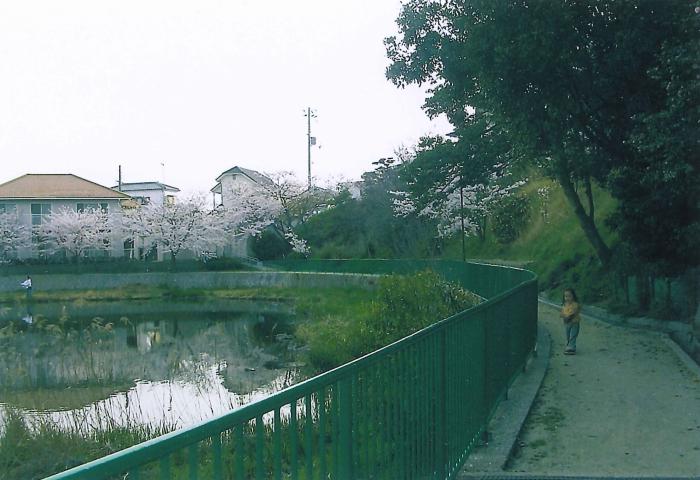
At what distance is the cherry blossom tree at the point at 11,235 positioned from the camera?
180 ft

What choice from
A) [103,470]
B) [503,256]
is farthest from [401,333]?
[503,256]

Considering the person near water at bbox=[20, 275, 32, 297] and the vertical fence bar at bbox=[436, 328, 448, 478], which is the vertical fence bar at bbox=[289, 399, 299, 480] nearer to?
the vertical fence bar at bbox=[436, 328, 448, 478]

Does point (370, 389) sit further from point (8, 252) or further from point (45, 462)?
point (8, 252)

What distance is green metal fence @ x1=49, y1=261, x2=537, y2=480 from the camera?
7.26ft

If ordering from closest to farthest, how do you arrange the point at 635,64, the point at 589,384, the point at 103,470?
the point at 103,470 → the point at 589,384 → the point at 635,64

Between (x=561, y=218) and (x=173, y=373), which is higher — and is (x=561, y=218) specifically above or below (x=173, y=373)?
above

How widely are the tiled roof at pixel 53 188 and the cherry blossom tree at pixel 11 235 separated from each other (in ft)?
11.4

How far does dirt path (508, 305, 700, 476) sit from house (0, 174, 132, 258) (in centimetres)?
5165

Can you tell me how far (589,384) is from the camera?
32.0 feet

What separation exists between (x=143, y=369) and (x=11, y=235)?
42.5 m

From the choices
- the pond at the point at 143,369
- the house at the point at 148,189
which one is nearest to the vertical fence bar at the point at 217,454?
the pond at the point at 143,369

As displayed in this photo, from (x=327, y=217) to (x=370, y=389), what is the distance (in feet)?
175

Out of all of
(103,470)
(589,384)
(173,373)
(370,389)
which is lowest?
(173,373)

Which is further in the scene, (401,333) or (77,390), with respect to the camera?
(77,390)
